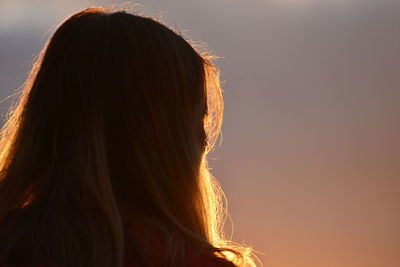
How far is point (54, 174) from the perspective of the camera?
1.61 meters

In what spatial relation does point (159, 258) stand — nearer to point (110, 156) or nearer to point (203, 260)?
point (203, 260)

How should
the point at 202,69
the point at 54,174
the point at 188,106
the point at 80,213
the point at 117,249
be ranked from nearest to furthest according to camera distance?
the point at 117,249
the point at 80,213
the point at 54,174
the point at 188,106
the point at 202,69

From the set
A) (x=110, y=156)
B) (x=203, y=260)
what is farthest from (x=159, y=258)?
(x=110, y=156)

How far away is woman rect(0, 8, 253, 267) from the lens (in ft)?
4.74

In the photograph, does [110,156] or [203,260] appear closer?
[203,260]

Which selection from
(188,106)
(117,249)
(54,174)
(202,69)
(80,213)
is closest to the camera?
(117,249)

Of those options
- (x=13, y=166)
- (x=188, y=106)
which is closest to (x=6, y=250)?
(x=13, y=166)

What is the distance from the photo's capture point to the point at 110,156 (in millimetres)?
1637

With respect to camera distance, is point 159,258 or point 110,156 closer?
point 159,258

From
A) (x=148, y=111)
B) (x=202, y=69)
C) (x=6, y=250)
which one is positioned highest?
(x=202, y=69)

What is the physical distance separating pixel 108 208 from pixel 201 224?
353 millimetres

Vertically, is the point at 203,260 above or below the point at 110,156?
below

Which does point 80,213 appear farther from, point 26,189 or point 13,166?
point 13,166

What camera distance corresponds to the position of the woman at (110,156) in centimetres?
145
